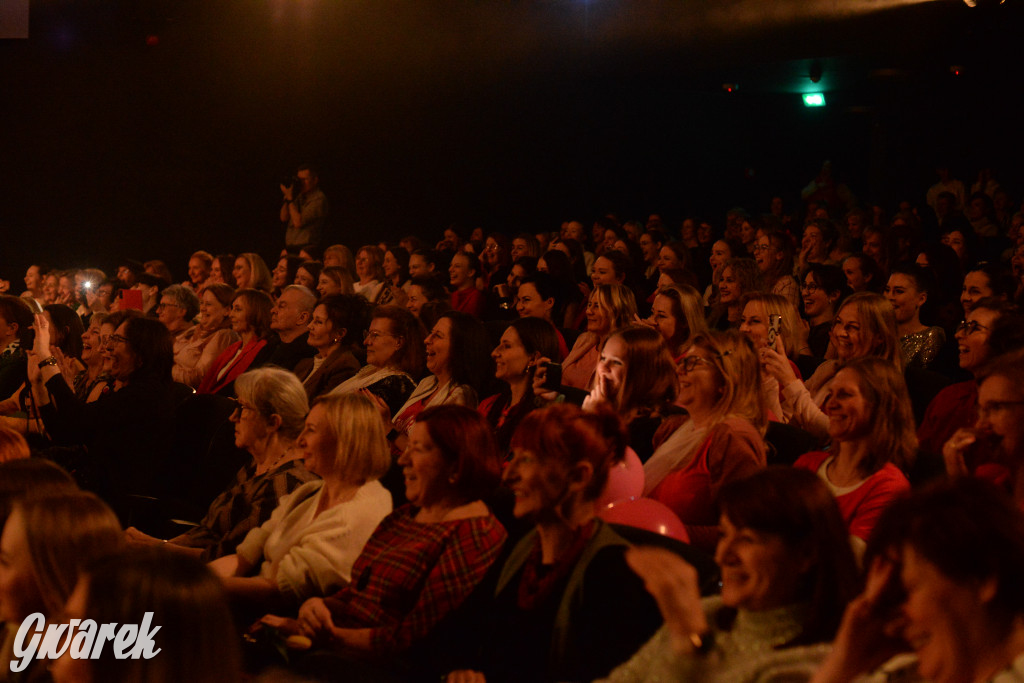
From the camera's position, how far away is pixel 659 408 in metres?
3.24

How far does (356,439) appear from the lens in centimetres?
267

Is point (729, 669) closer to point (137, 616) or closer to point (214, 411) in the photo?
point (137, 616)

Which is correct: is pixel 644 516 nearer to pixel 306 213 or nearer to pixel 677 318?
pixel 677 318

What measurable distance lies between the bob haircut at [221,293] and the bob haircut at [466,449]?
11.3 ft

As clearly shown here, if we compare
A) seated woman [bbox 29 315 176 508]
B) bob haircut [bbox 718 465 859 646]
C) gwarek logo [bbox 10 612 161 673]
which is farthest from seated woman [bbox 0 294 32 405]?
bob haircut [bbox 718 465 859 646]

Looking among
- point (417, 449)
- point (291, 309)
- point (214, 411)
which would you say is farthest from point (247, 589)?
point (291, 309)

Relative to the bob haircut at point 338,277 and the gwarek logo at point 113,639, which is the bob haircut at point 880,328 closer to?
the gwarek logo at point 113,639

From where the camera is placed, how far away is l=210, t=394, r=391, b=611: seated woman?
100 inches

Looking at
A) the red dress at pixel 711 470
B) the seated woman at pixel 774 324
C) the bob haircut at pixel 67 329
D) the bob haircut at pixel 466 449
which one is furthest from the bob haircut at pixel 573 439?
the bob haircut at pixel 67 329

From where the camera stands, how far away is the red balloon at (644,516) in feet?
7.17

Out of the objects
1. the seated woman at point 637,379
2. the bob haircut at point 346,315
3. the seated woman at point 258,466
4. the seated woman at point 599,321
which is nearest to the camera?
→ the seated woman at point 258,466

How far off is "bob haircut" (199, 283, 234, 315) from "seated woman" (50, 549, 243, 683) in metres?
4.42

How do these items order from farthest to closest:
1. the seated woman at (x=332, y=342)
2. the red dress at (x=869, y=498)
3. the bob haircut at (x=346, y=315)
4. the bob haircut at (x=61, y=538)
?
the bob haircut at (x=346, y=315)
the seated woman at (x=332, y=342)
the red dress at (x=869, y=498)
the bob haircut at (x=61, y=538)

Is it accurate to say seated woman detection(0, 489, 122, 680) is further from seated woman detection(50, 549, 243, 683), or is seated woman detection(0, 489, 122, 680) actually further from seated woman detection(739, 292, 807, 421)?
seated woman detection(739, 292, 807, 421)
